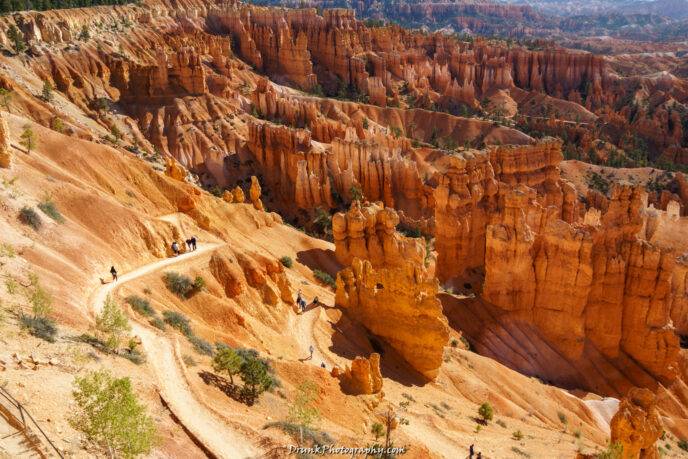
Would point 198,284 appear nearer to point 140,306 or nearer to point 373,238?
point 140,306

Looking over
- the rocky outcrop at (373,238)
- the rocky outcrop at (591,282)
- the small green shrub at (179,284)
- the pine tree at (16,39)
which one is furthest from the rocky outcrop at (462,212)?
the pine tree at (16,39)

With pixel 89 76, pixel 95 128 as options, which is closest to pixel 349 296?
pixel 95 128

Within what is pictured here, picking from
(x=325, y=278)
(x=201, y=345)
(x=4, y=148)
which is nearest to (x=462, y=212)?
(x=325, y=278)

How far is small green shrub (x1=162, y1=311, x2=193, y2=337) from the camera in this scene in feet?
67.2

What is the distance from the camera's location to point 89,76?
66.8 metres

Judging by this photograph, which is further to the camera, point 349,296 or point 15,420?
point 349,296

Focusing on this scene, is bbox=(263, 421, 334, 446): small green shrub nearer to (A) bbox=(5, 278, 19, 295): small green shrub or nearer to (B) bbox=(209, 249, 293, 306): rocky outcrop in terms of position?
(A) bbox=(5, 278, 19, 295): small green shrub

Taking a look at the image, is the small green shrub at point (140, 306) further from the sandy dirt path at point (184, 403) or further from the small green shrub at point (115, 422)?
the small green shrub at point (115, 422)

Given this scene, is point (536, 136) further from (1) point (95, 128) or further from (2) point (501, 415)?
(2) point (501, 415)

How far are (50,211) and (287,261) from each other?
1562 centimetres

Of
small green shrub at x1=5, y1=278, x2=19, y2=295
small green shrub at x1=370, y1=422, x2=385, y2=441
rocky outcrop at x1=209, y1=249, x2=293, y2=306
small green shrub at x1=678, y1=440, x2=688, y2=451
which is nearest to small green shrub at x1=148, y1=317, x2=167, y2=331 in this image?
small green shrub at x1=5, y1=278, x2=19, y2=295

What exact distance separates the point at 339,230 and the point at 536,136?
64531mm

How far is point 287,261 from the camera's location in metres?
36.2

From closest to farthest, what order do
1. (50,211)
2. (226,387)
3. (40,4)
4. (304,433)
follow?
(304,433) < (226,387) < (50,211) < (40,4)
